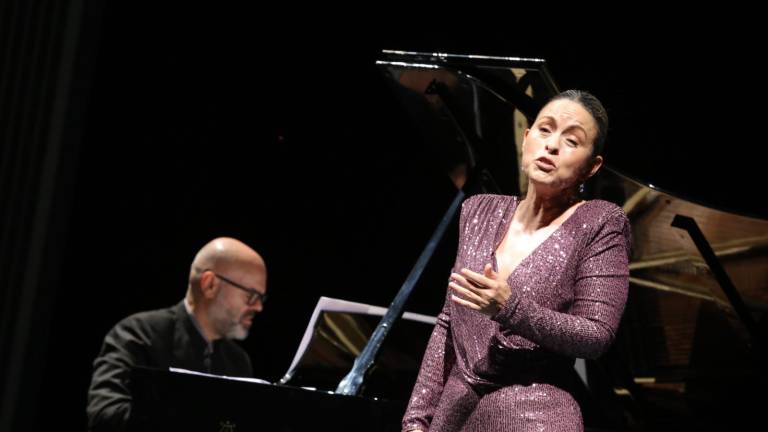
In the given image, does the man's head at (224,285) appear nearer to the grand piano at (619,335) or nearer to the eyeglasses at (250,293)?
the eyeglasses at (250,293)

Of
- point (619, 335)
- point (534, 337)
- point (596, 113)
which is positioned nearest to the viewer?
point (534, 337)

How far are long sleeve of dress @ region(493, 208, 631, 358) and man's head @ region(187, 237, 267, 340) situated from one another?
295 centimetres

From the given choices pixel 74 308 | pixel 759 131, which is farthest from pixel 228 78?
pixel 759 131

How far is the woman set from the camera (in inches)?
69.5

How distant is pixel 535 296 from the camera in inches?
73.1

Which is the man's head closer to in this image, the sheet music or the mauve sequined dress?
the sheet music

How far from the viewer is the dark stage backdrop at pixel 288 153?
15.9ft

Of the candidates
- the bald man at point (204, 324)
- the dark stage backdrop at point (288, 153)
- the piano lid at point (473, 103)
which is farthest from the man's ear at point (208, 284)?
the piano lid at point (473, 103)

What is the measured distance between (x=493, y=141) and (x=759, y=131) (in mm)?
2086

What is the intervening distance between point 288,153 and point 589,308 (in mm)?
3737

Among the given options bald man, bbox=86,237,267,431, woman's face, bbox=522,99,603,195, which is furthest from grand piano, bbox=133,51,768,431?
woman's face, bbox=522,99,603,195

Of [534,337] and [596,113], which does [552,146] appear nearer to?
[596,113]

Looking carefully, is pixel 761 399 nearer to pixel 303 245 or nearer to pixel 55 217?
pixel 303 245

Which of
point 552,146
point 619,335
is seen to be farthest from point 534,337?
point 619,335
